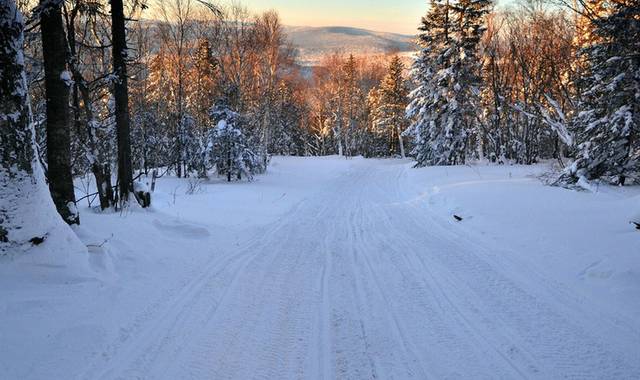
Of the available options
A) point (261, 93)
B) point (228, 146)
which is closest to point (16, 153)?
point (228, 146)

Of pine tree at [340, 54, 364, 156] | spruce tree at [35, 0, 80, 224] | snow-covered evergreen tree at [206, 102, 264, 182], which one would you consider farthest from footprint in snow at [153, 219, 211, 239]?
pine tree at [340, 54, 364, 156]

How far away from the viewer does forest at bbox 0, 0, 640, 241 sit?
5.76 meters

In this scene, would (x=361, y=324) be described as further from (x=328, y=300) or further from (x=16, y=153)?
(x=16, y=153)

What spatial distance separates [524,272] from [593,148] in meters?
7.52

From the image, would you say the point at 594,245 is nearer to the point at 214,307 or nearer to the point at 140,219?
A: the point at 214,307

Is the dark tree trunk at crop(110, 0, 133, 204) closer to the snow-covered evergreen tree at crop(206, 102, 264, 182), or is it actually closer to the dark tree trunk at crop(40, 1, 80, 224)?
the dark tree trunk at crop(40, 1, 80, 224)

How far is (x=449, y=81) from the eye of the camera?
75.6 ft

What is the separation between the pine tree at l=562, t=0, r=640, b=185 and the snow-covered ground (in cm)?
353

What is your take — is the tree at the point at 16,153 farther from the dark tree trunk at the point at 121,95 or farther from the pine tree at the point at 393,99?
the pine tree at the point at 393,99

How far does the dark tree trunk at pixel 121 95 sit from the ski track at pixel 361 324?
3.64 meters

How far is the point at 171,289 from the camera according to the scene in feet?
16.1

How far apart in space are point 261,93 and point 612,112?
62.8 feet

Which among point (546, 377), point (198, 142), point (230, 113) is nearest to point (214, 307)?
point (546, 377)

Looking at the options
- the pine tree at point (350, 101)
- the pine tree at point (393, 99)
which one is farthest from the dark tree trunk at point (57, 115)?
the pine tree at point (350, 101)
